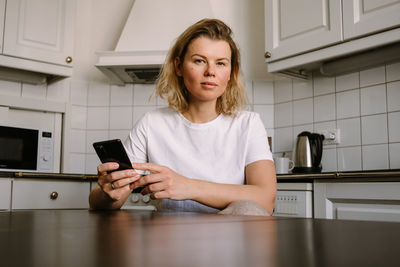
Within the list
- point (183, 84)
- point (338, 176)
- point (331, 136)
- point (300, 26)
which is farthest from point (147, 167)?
point (331, 136)

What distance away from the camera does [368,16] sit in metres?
1.97

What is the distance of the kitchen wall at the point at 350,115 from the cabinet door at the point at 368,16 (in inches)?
14.9

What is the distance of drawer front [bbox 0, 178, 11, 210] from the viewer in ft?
6.97

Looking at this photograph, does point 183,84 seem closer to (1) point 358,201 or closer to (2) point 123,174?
(2) point 123,174

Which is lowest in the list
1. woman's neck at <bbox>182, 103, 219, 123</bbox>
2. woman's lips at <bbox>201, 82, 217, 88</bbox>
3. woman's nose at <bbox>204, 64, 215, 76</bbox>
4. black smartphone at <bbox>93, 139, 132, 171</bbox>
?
black smartphone at <bbox>93, 139, 132, 171</bbox>

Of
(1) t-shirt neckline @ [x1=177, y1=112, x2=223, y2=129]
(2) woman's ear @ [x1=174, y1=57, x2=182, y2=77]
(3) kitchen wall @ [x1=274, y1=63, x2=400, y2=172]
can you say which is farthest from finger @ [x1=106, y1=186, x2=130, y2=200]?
(3) kitchen wall @ [x1=274, y1=63, x2=400, y2=172]

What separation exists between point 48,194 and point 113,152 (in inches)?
58.7

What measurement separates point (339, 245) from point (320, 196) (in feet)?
5.62

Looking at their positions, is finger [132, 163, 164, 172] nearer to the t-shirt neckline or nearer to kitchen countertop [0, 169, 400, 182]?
the t-shirt neckline

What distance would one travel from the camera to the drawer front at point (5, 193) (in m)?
2.12

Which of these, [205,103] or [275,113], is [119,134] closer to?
[275,113]

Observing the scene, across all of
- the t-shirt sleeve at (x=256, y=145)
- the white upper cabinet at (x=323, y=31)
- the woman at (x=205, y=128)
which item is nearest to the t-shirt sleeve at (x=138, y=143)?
the woman at (x=205, y=128)

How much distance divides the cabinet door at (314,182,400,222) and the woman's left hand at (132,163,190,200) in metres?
0.99

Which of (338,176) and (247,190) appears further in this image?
(338,176)
